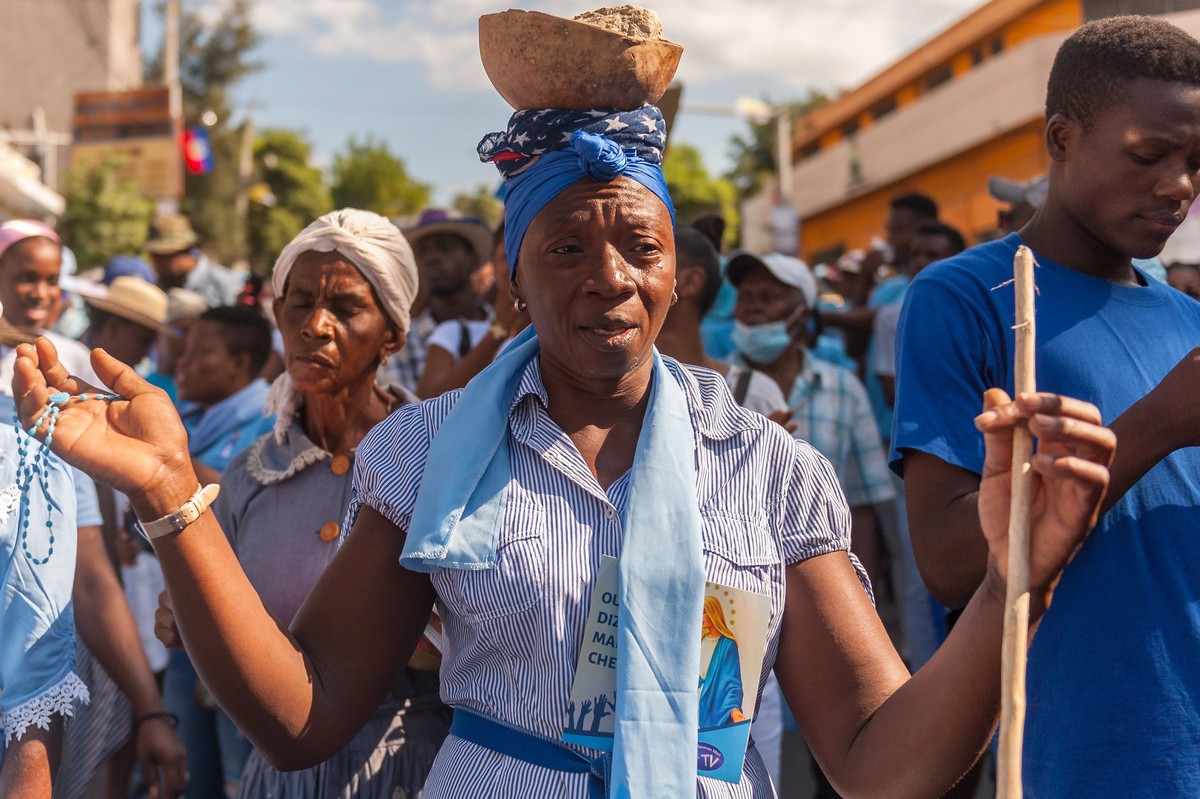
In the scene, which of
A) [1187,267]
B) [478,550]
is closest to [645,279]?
[478,550]

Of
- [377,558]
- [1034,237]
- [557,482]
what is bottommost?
[377,558]

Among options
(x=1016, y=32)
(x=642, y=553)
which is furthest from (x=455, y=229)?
(x=1016, y=32)

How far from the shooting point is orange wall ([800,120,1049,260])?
2408 cm

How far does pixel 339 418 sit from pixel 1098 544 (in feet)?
6.18

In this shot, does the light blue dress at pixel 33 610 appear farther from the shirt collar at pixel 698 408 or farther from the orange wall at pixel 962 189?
the orange wall at pixel 962 189

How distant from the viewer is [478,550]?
1.89 meters

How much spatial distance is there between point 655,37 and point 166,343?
5.49 meters

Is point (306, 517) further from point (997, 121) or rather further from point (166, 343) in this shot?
point (997, 121)

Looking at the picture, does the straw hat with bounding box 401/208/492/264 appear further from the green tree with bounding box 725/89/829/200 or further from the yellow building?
the green tree with bounding box 725/89/829/200

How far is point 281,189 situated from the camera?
165 feet

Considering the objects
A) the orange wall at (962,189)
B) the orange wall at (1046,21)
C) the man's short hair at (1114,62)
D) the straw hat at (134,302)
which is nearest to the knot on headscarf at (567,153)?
the man's short hair at (1114,62)

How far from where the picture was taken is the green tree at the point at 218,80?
4106 centimetres

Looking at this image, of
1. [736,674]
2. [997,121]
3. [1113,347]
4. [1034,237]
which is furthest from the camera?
[997,121]

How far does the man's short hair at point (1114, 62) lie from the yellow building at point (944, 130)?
706 inches
